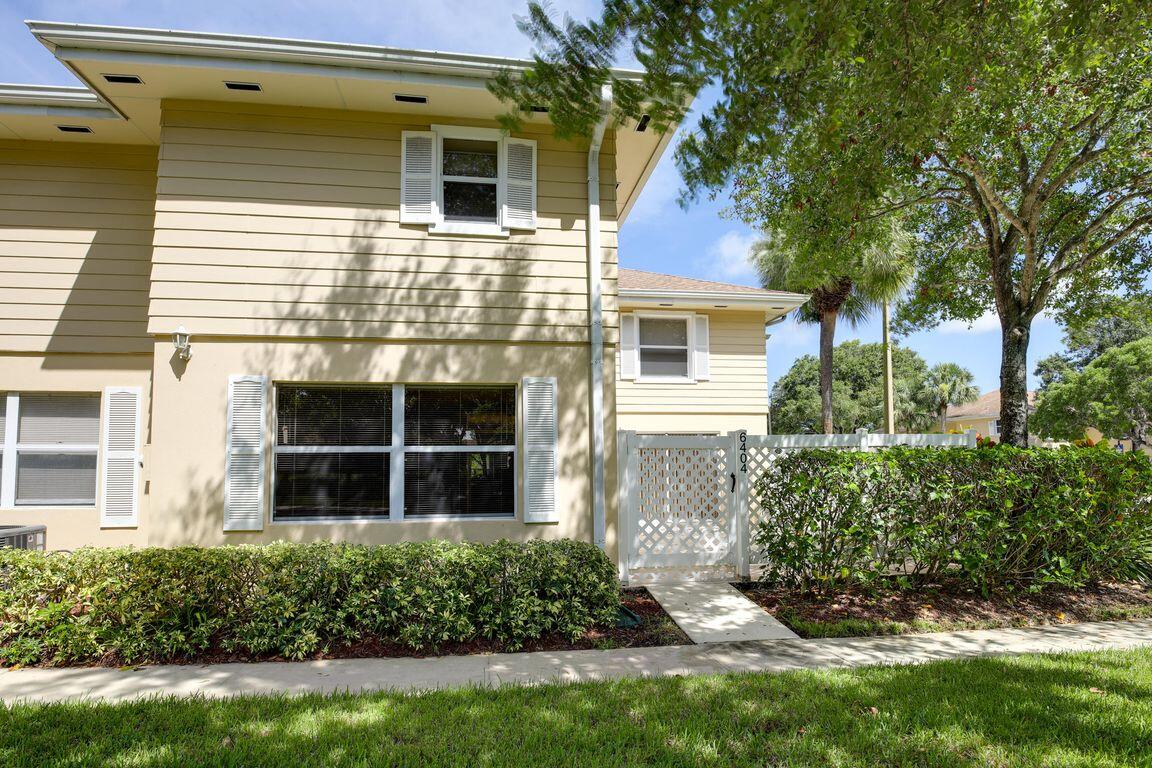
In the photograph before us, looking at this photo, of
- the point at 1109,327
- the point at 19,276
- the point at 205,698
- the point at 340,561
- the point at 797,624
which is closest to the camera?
the point at 205,698

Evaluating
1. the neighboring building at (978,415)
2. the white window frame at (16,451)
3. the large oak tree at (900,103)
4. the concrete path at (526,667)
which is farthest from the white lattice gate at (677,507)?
the neighboring building at (978,415)

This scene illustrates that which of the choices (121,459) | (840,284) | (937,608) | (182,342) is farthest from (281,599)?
(840,284)

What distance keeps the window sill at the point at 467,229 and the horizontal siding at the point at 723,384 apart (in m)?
6.76

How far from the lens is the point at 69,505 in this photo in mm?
7434

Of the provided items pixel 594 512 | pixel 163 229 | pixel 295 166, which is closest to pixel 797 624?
pixel 594 512

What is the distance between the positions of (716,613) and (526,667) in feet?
7.26

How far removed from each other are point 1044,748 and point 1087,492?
4.23 metres

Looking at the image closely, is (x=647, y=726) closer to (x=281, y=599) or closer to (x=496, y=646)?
(x=496, y=646)

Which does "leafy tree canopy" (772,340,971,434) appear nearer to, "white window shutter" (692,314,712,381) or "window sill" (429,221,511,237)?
"white window shutter" (692,314,712,381)

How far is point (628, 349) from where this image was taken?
44.8ft

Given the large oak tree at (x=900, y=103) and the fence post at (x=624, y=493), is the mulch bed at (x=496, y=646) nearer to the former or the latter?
the fence post at (x=624, y=493)

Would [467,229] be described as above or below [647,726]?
above

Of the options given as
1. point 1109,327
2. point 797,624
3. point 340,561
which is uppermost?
point 1109,327

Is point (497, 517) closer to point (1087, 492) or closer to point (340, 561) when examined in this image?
point (340, 561)
